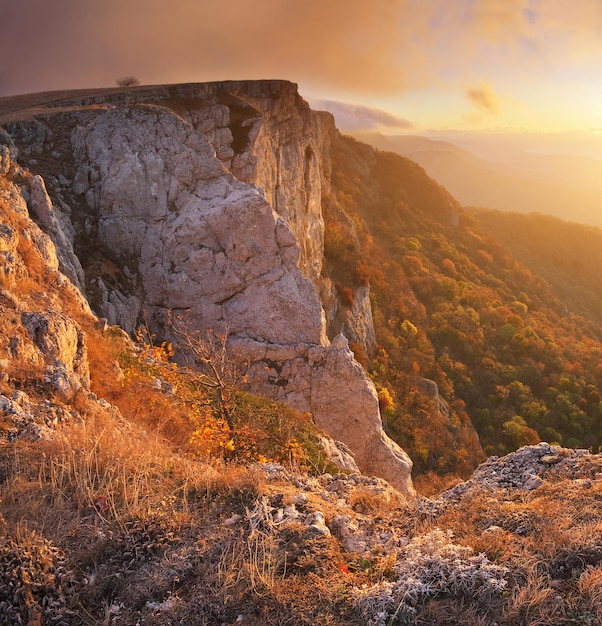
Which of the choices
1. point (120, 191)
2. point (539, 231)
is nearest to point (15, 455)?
point (120, 191)

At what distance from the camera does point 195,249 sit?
18672 mm

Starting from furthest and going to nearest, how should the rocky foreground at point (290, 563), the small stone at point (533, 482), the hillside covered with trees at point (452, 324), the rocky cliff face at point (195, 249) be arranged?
the hillside covered with trees at point (452, 324) < the rocky cliff face at point (195, 249) < the small stone at point (533, 482) < the rocky foreground at point (290, 563)

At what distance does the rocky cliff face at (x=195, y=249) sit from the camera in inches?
708

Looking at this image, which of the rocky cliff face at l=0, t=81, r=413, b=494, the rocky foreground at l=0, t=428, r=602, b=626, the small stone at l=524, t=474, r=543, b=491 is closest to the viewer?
the rocky foreground at l=0, t=428, r=602, b=626

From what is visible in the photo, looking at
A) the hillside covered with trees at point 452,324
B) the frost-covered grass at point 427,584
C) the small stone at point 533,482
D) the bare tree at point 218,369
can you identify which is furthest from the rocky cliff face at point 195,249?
the frost-covered grass at point 427,584

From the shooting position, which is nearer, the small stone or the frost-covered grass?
the frost-covered grass

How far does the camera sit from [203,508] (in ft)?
17.0

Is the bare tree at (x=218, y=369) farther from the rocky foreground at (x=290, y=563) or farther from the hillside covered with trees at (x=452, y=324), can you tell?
the hillside covered with trees at (x=452, y=324)

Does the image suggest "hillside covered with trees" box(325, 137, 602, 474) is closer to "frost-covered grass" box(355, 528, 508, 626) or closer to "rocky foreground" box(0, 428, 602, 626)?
"rocky foreground" box(0, 428, 602, 626)

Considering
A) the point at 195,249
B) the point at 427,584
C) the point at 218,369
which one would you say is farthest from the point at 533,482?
the point at 195,249

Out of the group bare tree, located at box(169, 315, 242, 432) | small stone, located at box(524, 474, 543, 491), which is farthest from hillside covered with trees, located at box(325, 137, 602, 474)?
small stone, located at box(524, 474, 543, 491)

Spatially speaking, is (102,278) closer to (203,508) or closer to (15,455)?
(15,455)

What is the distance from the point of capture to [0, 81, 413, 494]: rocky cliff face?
17984 mm

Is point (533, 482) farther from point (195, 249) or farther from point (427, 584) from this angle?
point (195, 249)
